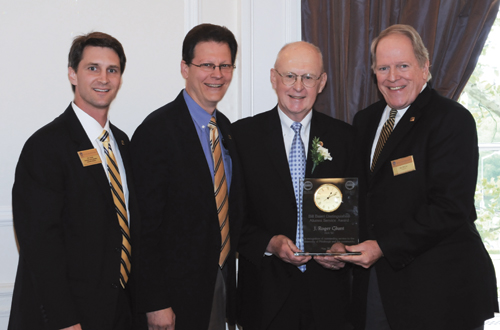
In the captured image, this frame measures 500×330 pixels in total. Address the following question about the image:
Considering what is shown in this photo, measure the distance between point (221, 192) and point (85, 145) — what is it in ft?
2.59

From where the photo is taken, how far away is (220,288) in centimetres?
268

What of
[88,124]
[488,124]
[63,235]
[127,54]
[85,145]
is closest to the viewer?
[63,235]

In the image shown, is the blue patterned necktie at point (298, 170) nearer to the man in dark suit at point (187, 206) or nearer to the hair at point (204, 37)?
the man in dark suit at point (187, 206)

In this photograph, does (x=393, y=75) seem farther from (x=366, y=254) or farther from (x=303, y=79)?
(x=366, y=254)

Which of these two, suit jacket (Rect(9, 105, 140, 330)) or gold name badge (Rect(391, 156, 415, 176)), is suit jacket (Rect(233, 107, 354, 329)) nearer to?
gold name badge (Rect(391, 156, 415, 176))

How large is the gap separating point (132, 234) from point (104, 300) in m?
0.38

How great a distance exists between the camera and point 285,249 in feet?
8.44

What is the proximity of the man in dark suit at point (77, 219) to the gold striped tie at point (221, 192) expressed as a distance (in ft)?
1.54

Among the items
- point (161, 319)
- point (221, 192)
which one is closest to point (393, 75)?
point (221, 192)

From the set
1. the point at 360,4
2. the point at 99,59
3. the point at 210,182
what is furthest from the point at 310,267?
the point at 360,4

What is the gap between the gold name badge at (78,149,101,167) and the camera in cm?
234

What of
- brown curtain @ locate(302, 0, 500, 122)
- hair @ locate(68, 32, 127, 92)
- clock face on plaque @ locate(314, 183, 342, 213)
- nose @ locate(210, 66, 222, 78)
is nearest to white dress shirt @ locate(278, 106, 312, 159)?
clock face on plaque @ locate(314, 183, 342, 213)

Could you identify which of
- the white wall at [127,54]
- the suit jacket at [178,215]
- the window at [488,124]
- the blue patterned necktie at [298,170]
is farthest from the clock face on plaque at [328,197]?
the window at [488,124]

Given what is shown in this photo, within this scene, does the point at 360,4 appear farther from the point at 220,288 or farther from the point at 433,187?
the point at 220,288
